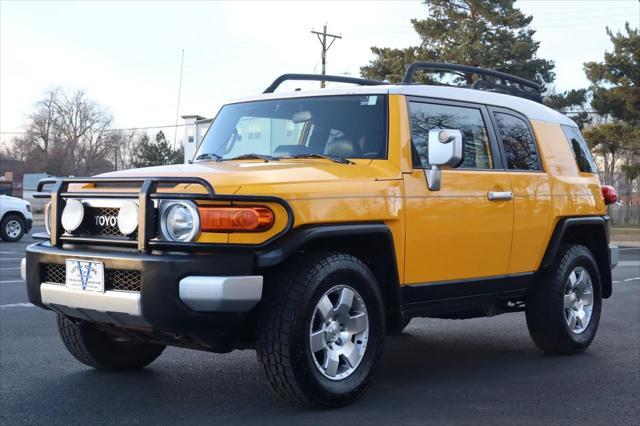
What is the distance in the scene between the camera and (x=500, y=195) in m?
6.12

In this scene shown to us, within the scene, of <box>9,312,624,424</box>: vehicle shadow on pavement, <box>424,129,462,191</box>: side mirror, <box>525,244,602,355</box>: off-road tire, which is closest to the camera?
<box>9,312,624,424</box>: vehicle shadow on pavement

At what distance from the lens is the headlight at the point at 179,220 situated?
4.57 m

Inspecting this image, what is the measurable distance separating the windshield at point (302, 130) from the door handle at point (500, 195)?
933 millimetres

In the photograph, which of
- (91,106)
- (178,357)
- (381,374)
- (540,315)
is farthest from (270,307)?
(91,106)

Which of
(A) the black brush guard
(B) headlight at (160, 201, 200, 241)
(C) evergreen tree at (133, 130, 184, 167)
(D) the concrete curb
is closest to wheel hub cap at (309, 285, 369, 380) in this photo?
(A) the black brush guard

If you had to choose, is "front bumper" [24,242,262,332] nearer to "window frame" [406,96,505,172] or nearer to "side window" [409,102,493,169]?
"side window" [409,102,493,169]

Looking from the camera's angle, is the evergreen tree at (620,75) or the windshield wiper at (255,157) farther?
the evergreen tree at (620,75)

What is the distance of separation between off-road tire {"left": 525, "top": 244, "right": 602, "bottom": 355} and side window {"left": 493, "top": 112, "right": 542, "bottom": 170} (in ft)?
2.57

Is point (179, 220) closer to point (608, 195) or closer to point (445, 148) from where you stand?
point (445, 148)

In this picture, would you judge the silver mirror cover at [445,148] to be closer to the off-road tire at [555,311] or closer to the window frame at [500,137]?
the window frame at [500,137]

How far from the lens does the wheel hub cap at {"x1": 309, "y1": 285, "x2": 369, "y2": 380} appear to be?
16.2ft

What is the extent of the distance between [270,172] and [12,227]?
2020 centimetres

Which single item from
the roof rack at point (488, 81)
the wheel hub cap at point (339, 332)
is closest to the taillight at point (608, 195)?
the roof rack at point (488, 81)

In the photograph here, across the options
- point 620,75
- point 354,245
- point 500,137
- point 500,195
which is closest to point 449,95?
point 500,137
